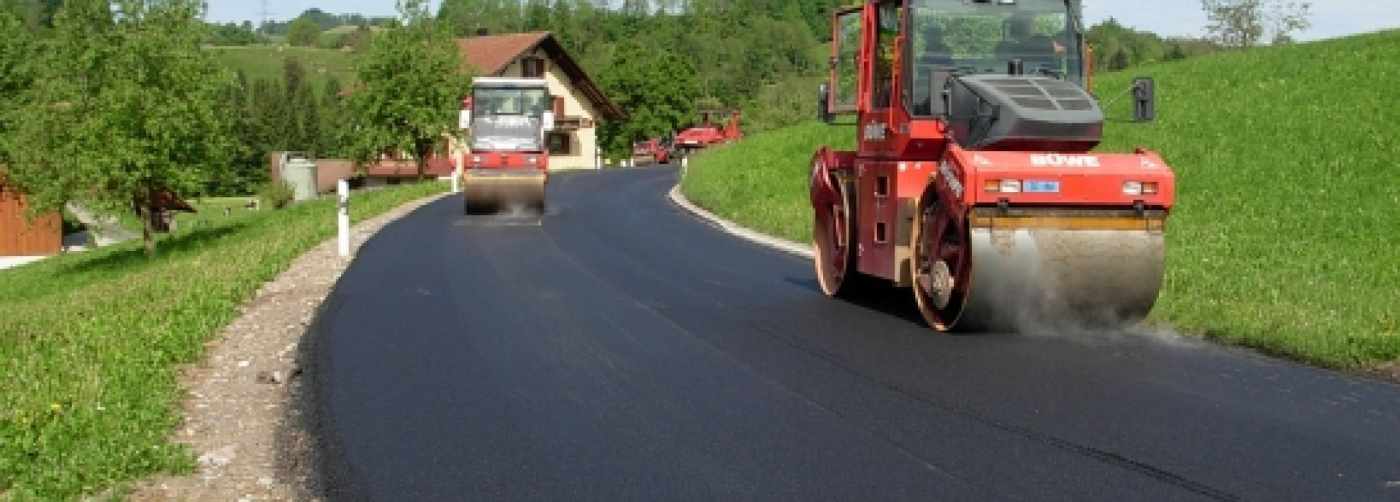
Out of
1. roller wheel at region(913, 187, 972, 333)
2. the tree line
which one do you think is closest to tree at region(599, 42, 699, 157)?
the tree line

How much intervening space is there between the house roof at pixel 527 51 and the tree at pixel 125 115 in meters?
37.2

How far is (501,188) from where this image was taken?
29297 mm

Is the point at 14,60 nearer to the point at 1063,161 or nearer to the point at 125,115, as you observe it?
the point at 125,115

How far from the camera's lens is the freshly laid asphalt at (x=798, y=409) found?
6.48m

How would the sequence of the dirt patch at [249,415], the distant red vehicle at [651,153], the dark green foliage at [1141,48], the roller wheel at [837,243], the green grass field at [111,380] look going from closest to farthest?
the dirt patch at [249,415] → the green grass field at [111,380] → the roller wheel at [837,243] → the distant red vehicle at [651,153] → the dark green foliage at [1141,48]

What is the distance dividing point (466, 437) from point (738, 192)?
25.5m

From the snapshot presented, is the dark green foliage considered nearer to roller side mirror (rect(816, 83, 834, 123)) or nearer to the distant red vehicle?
the distant red vehicle

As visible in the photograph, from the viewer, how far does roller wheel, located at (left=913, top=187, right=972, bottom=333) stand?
1088cm

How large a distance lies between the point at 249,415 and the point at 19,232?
43980 millimetres

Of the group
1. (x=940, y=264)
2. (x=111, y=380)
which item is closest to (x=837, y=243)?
(x=940, y=264)

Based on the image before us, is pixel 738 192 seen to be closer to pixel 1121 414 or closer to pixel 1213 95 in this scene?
pixel 1213 95

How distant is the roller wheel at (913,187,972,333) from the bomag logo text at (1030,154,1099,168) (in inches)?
27.8

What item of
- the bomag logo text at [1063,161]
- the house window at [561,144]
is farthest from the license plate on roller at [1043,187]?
the house window at [561,144]

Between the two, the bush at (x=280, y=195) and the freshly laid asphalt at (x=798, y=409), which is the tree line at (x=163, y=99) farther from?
the bush at (x=280, y=195)
